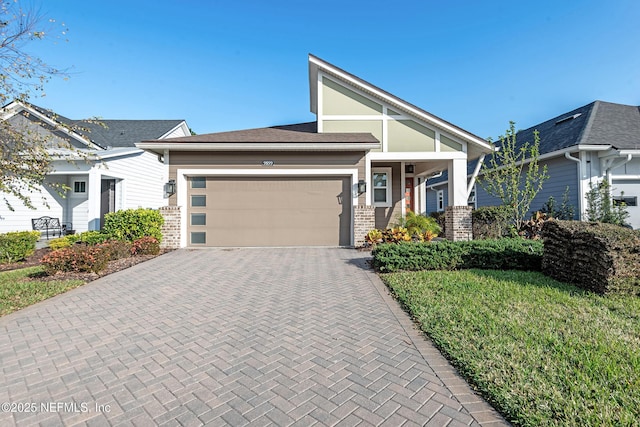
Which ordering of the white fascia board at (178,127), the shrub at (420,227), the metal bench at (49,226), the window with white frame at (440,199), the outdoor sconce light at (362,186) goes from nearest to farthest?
1. the shrub at (420,227)
2. the outdoor sconce light at (362,186)
3. the metal bench at (49,226)
4. the white fascia board at (178,127)
5. the window with white frame at (440,199)

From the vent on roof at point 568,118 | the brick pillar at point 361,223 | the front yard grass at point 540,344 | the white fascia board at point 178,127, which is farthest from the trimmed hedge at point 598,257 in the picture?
the white fascia board at point 178,127

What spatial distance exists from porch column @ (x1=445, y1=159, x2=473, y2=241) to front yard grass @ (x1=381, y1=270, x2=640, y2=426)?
17.7 ft

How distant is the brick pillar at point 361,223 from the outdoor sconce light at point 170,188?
614 cm

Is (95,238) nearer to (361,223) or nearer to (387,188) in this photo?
(361,223)

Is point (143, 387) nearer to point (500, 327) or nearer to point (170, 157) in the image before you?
point (500, 327)

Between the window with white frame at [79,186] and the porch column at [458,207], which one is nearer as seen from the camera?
the porch column at [458,207]

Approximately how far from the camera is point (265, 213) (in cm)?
988

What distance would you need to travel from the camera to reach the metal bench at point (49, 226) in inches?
460

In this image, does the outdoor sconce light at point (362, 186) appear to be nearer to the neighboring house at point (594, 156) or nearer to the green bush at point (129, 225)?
the green bush at point (129, 225)

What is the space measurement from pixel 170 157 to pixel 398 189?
8.94 meters

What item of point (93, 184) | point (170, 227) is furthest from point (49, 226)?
point (170, 227)

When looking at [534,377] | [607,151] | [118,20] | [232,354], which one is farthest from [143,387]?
[607,151]

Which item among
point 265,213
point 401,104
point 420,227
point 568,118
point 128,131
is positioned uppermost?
point 128,131

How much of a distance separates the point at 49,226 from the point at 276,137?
1050cm
